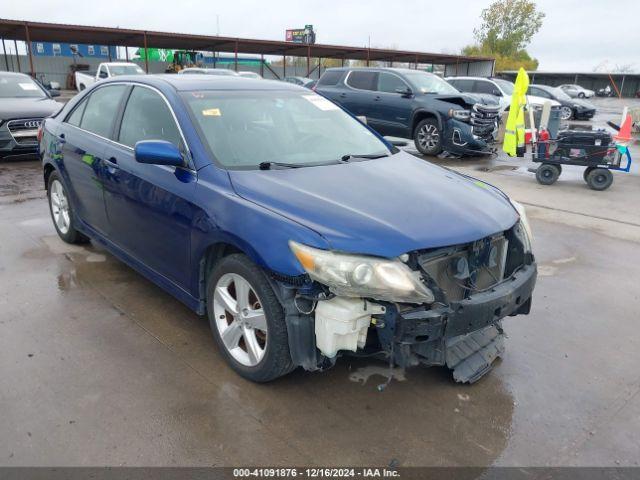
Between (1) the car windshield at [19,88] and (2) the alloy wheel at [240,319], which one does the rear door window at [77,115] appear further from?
(1) the car windshield at [19,88]

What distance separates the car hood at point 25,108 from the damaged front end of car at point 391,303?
8.34m

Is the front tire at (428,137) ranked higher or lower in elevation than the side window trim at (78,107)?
lower

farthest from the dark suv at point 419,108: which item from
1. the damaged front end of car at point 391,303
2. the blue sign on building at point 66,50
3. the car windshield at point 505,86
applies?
the blue sign on building at point 66,50

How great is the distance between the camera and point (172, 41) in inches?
1102

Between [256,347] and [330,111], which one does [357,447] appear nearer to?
[256,347]

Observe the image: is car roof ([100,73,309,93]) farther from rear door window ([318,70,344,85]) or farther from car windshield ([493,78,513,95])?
car windshield ([493,78,513,95])

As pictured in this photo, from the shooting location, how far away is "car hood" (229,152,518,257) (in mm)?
2572

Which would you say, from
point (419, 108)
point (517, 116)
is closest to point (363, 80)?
point (419, 108)

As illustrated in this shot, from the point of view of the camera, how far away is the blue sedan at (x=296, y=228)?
2533mm

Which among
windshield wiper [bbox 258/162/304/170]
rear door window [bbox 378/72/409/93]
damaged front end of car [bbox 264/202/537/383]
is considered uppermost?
rear door window [bbox 378/72/409/93]

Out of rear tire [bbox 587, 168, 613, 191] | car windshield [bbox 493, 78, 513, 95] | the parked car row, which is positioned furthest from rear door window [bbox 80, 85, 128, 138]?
car windshield [bbox 493, 78, 513, 95]

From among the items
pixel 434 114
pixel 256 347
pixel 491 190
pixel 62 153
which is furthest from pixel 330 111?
pixel 434 114

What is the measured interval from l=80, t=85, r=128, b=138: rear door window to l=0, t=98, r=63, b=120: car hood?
17.8ft

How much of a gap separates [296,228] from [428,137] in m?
9.42
